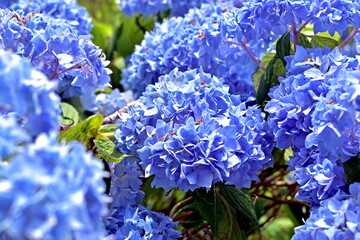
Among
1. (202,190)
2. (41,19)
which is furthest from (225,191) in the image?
(41,19)

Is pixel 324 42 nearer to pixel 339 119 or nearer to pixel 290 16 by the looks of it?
pixel 290 16

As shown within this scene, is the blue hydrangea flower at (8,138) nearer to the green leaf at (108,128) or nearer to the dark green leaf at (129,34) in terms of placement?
the green leaf at (108,128)

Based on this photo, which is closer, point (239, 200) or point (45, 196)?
point (45, 196)

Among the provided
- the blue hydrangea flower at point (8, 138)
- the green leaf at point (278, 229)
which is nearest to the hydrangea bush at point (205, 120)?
the blue hydrangea flower at point (8, 138)

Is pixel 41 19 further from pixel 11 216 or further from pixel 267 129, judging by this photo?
pixel 11 216

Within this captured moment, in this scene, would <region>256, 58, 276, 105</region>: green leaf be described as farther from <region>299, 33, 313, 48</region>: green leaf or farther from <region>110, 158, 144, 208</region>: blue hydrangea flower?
<region>110, 158, 144, 208</region>: blue hydrangea flower

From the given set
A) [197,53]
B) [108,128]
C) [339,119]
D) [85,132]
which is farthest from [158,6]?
[339,119]

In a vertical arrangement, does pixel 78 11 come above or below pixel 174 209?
Answer: above
